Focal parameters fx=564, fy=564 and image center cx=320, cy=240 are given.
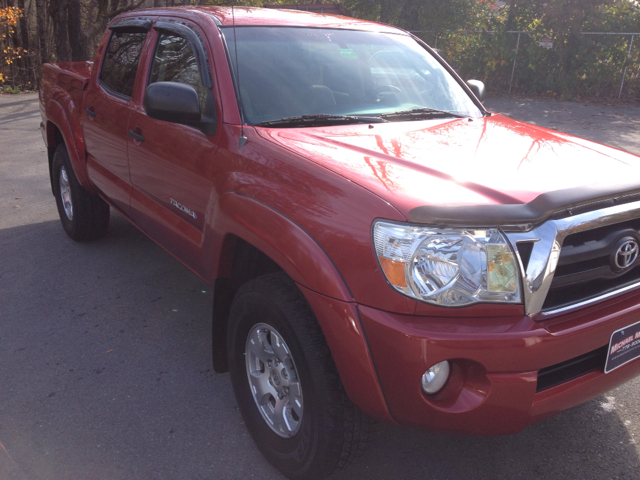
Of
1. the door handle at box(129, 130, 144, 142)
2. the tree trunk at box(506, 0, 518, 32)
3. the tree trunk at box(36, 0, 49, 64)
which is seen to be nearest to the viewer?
the door handle at box(129, 130, 144, 142)

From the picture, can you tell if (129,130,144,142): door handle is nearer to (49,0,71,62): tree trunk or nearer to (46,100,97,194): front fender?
(46,100,97,194): front fender

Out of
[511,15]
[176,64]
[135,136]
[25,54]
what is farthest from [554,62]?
[25,54]

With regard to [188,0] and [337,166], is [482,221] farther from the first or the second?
[188,0]

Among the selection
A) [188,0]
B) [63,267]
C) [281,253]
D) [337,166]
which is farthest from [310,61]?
[188,0]

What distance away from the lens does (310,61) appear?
10.1 feet

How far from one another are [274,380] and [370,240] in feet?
3.01

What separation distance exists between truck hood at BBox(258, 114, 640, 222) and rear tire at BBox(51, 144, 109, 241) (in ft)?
9.39

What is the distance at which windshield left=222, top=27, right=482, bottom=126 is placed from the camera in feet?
9.36

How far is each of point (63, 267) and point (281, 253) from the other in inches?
125

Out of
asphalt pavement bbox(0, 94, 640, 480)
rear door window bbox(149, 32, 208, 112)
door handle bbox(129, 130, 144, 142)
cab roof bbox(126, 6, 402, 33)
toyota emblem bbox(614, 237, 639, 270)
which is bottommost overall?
asphalt pavement bbox(0, 94, 640, 480)

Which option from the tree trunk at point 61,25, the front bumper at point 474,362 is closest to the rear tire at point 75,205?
the front bumper at point 474,362

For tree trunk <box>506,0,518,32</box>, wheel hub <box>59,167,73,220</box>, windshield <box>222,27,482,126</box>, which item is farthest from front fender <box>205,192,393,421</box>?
tree trunk <box>506,0,518,32</box>

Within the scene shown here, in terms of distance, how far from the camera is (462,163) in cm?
226

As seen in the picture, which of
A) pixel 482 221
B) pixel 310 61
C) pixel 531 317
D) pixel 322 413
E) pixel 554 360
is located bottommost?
pixel 322 413
